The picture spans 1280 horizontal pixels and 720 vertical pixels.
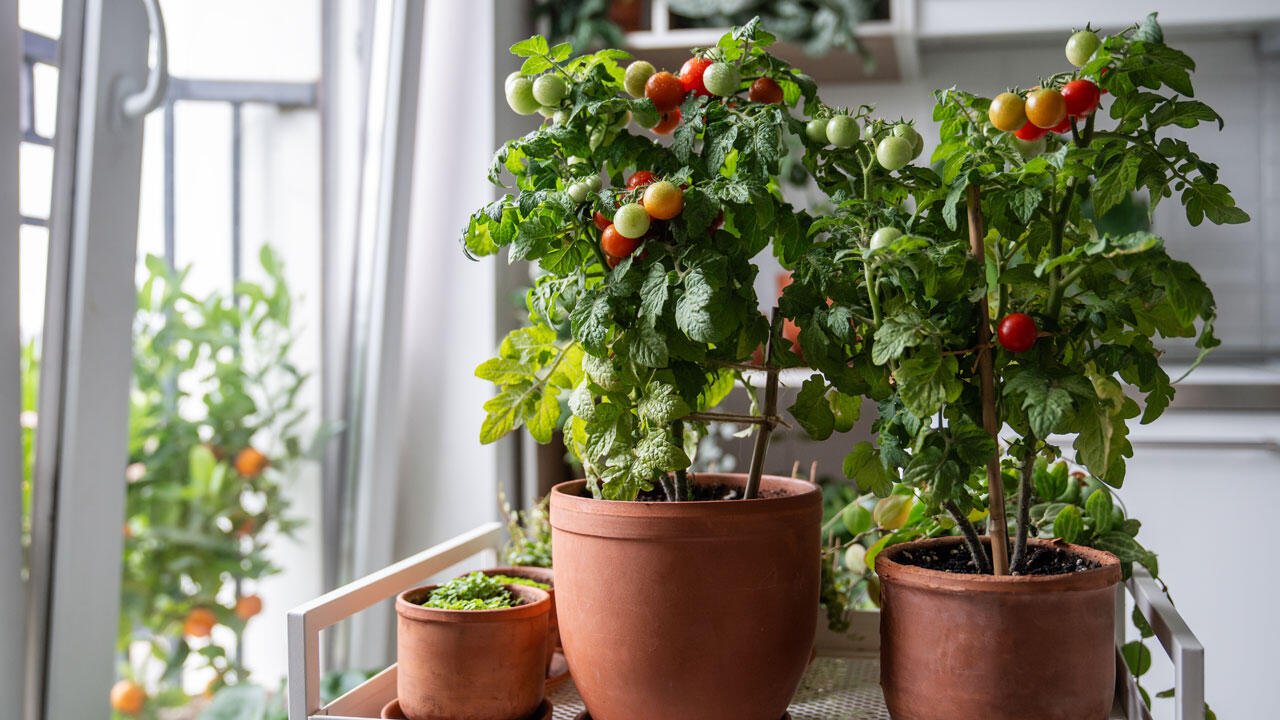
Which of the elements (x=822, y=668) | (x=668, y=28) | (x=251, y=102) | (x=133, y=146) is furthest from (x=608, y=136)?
(x=668, y=28)

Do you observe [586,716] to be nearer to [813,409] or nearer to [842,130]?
[813,409]

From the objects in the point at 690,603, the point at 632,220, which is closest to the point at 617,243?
the point at 632,220

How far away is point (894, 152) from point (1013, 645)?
32 cm

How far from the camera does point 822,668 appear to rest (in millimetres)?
886

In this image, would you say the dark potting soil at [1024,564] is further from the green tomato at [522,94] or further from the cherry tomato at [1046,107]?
the green tomato at [522,94]

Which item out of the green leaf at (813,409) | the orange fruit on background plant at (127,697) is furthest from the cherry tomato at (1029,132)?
the orange fruit on background plant at (127,697)

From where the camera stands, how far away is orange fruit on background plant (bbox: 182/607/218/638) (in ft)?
4.87

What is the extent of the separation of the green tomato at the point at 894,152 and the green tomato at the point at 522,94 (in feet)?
0.76

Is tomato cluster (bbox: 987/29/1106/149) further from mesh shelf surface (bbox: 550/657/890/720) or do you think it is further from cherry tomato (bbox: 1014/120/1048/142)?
mesh shelf surface (bbox: 550/657/890/720)

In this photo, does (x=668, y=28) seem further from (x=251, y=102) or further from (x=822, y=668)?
(x=822, y=668)

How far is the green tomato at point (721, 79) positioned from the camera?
0.65 meters

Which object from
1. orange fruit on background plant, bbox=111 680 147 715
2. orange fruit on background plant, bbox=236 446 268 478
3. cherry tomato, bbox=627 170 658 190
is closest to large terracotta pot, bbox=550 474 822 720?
cherry tomato, bbox=627 170 658 190

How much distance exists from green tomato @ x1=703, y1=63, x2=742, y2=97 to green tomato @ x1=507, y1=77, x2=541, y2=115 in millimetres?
118

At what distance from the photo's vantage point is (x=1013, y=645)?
24.5 inches
